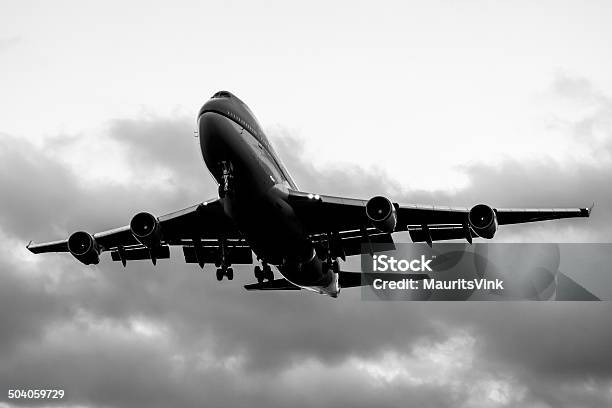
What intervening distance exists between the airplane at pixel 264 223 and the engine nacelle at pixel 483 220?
1.7 inches

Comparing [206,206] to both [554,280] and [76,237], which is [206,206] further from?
[554,280]

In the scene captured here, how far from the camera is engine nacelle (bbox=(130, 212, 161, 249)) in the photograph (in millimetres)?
42531

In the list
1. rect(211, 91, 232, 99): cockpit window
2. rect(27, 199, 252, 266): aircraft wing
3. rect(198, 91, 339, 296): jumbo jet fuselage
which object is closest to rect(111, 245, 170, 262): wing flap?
rect(27, 199, 252, 266): aircraft wing

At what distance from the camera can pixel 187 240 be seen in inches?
1895

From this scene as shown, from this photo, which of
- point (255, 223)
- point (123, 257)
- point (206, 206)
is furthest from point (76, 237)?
point (255, 223)

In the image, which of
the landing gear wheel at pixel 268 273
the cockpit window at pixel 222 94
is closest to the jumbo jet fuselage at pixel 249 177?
the cockpit window at pixel 222 94

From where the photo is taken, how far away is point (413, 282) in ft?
167

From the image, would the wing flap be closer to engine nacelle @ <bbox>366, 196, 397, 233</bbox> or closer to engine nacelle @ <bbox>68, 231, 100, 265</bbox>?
engine nacelle @ <bbox>68, 231, 100, 265</bbox>

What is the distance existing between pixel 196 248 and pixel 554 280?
17.7 metres

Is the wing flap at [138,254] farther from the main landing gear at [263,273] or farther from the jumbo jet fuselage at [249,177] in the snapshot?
the jumbo jet fuselage at [249,177]

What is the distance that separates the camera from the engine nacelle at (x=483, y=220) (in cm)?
4212

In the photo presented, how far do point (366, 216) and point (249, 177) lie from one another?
6941 mm

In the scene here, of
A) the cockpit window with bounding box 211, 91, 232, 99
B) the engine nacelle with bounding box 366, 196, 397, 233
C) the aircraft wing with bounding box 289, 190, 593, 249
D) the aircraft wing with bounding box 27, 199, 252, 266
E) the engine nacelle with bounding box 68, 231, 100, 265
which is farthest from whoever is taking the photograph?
the engine nacelle with bounding box 68, 231, 100, 265

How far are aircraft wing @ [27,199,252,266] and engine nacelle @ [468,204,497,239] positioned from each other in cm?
1065
